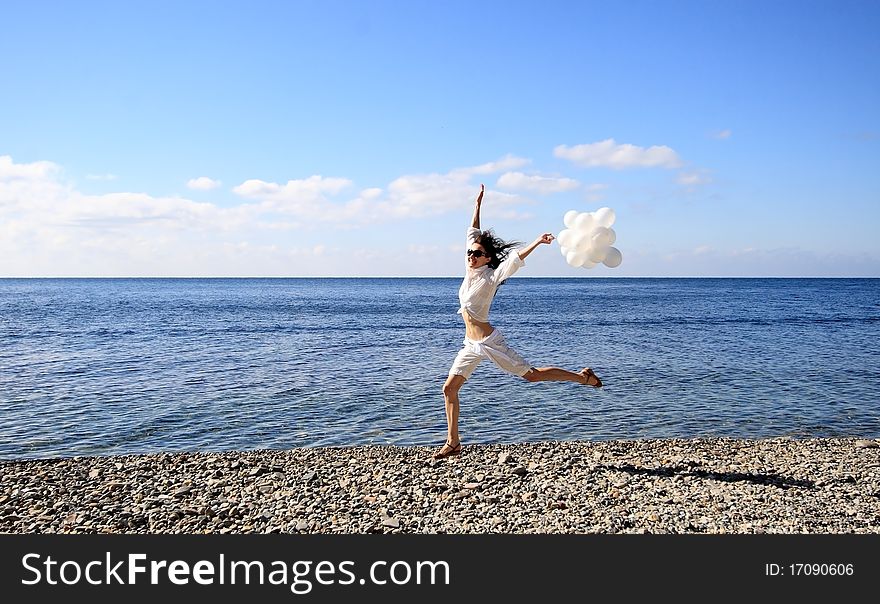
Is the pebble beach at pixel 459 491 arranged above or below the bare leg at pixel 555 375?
below

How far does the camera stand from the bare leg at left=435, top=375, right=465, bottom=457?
884 centimetres

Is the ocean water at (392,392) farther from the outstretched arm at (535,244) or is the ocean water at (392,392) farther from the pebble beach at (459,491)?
the outstretched arm at (535,244)

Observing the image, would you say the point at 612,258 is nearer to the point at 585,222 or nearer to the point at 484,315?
the point at 585,222

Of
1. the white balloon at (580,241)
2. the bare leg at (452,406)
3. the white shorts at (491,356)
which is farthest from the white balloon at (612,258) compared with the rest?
the bare leg at (452,406)

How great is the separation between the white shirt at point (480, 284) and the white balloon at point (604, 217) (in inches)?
43.5

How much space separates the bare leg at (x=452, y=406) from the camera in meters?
8.84

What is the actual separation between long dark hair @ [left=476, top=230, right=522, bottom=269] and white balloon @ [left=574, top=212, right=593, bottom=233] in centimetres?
76

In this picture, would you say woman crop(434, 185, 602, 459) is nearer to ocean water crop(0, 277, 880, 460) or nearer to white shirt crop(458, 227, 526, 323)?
white shirt crop(458, 227, 526, 323)

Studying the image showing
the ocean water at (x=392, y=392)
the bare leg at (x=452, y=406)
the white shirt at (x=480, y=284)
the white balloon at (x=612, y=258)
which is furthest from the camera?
the ocean water at (x=392, y=392)

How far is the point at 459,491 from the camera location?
7.91 m

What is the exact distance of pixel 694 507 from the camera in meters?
7.30
